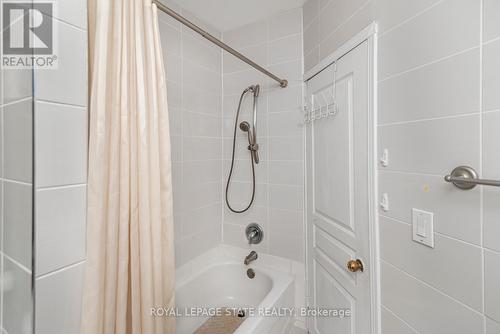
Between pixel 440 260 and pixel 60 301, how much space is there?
3.60 ft

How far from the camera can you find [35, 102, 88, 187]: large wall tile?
49cm

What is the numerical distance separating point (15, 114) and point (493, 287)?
1281 mm

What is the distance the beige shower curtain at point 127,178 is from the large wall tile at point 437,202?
0.89m

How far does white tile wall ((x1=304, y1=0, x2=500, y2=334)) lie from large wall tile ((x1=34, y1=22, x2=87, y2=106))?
3.42 feet

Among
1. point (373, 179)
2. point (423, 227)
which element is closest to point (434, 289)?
point (423, 227)

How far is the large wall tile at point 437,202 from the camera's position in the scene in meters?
0.61

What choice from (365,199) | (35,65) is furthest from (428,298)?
(35,65)

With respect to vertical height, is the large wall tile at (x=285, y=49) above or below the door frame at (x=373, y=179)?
above

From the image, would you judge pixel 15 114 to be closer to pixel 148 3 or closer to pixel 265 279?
pixel 148 3

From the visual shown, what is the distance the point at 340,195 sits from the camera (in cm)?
120

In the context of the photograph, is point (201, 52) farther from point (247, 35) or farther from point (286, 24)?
point (286, 24)

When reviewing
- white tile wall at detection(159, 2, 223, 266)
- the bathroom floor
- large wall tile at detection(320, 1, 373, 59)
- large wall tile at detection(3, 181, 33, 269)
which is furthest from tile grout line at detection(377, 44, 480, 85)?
the bathroom floor

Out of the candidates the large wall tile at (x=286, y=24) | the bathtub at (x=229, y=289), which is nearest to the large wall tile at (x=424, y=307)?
the bathtub at (x=229, y=289)

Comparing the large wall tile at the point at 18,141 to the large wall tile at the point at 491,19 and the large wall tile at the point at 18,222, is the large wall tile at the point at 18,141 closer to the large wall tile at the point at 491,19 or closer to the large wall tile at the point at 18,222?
the large wall tile at the point at 18,222
